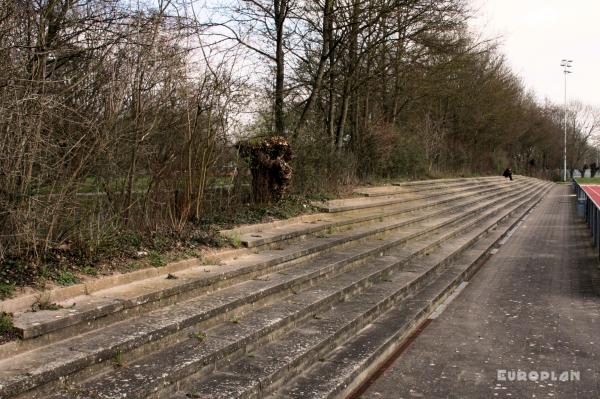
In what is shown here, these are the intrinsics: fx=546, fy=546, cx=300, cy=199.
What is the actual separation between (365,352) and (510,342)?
5.88 ft

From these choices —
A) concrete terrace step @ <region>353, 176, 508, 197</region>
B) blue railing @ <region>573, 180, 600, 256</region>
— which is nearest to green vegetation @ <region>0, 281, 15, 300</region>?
concrete terrace step @ <region>353, 176, 508, 197</region>

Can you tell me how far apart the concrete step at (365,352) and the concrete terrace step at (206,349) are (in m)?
0.53

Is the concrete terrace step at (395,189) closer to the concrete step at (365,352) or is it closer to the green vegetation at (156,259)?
the concrete step at (365,352)

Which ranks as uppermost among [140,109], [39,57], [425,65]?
[425,65]

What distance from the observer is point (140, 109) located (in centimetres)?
610

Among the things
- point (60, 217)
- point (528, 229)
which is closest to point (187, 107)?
point (60, 217)

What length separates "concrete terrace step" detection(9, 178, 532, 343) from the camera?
386cm

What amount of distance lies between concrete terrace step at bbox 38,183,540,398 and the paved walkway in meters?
1.08

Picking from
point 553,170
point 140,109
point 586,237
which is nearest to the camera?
point 140,109

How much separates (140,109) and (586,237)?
13854 mm

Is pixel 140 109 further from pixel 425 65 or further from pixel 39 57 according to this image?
pixel 425 65

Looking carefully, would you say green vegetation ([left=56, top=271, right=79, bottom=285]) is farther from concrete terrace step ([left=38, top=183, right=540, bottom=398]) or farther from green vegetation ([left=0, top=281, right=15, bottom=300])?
concrete terrace step ([left=38, top=183, right=540, bottom=398])

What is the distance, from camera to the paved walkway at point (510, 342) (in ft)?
15.0

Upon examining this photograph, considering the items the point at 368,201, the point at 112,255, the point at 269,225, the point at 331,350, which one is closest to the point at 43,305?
the point at 112,255
